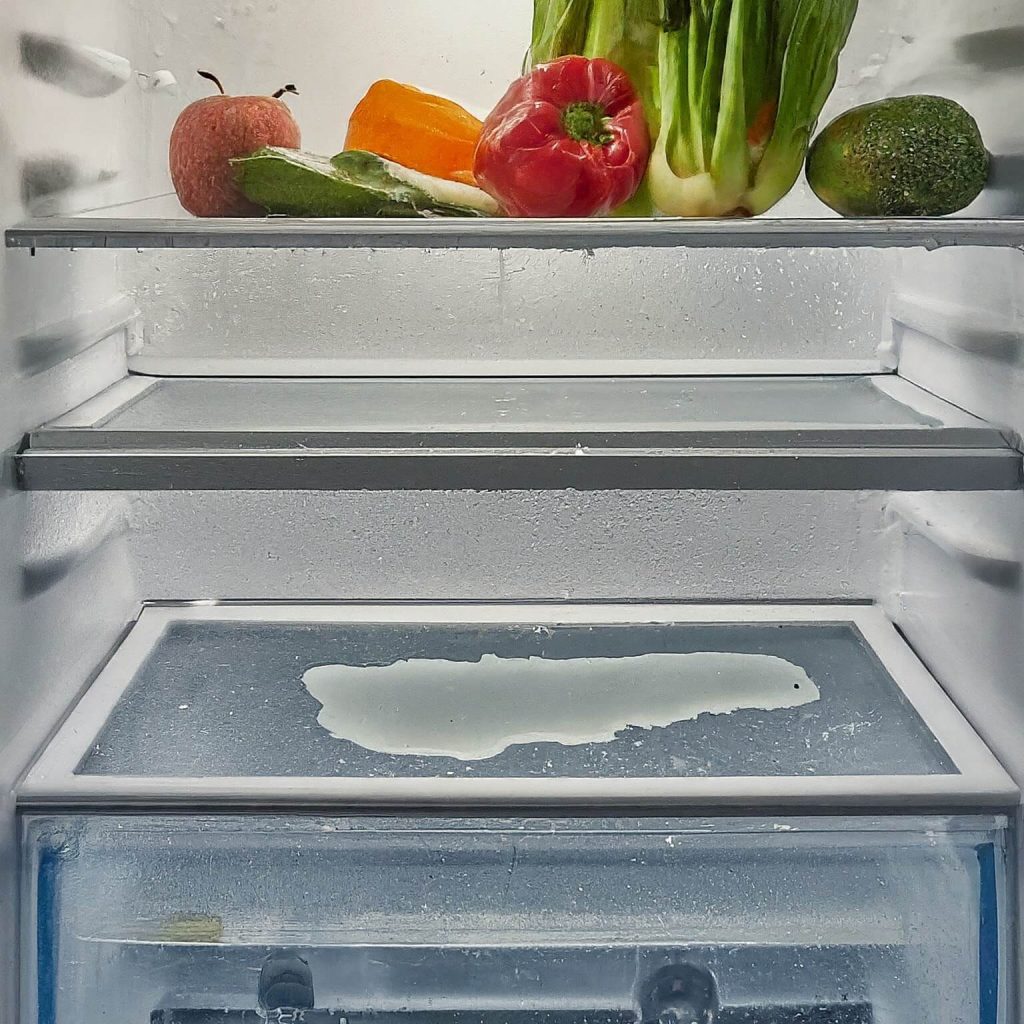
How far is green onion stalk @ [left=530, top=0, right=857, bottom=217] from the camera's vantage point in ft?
3.57

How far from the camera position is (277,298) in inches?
59.4

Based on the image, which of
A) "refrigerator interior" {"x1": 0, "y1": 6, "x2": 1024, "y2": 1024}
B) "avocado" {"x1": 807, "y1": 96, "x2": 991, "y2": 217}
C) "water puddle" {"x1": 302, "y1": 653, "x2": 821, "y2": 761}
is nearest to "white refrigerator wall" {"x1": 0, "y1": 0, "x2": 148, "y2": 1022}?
"refrigerator interior" {"x1": 0, "y1": 6, "x2": 1024, "y2": 1024}

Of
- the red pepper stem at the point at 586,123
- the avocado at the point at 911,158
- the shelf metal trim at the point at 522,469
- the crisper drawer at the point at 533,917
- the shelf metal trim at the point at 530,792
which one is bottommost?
the crisper drawer at the point at 533,917

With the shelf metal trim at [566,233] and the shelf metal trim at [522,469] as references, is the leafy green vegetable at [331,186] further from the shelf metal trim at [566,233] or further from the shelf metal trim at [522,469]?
the shelf metal trim at [522,469]

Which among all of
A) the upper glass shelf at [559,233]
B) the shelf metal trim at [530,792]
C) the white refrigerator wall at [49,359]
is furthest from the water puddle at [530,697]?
the upper glass shelf at [559,233]

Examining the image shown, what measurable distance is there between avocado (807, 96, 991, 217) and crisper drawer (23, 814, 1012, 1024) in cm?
54

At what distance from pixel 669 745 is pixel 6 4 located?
887 millimetres

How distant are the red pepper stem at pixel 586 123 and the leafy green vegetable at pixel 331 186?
0.14 metres

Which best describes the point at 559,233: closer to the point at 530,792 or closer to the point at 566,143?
the point at 566,143

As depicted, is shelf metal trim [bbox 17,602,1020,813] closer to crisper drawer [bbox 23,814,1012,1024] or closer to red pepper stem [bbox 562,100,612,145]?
crisper drawer [bbox 23,814,1012,1024]

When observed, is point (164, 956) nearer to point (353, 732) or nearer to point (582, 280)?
point (353, 732)

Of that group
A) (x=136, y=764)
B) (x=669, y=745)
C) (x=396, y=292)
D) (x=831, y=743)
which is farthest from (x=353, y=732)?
(x=396, y=292)

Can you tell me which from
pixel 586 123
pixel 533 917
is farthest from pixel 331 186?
pixel 533 917

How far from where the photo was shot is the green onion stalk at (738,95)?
1.09 metres
